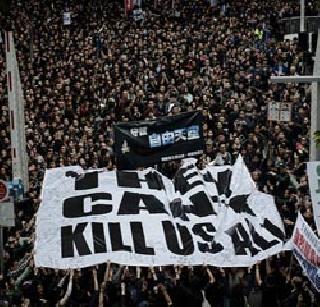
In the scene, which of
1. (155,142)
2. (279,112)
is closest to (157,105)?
(279,112)

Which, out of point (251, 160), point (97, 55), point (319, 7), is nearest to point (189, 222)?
point (251, 160)

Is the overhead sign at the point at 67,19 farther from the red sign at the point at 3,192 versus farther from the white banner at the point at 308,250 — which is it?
the white banner at the point at 308,250

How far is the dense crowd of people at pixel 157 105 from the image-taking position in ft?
47.3

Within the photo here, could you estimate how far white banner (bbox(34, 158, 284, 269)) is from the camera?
13.6 metres

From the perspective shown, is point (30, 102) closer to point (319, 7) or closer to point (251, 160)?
point (251, 160)

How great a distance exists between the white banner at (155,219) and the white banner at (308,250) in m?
0.72

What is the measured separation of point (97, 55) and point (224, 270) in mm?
15808

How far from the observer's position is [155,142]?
61.1 feet

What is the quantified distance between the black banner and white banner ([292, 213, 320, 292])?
18.3 ft

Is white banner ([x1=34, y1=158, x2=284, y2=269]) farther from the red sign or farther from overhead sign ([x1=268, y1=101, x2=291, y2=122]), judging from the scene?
overhead sign ([x1=268, y1=101, x2=291, y2=122])

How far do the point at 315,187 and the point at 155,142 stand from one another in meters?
5.34

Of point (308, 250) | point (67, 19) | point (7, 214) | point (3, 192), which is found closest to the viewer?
point (308, 250)

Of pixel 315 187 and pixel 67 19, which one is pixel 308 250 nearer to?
pixel 315 187

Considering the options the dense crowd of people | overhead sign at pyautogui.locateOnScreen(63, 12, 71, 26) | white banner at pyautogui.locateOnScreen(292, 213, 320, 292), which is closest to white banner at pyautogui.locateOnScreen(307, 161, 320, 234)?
white banner at pyautogui.locateOnScreen(292, 213, 320, 292)
